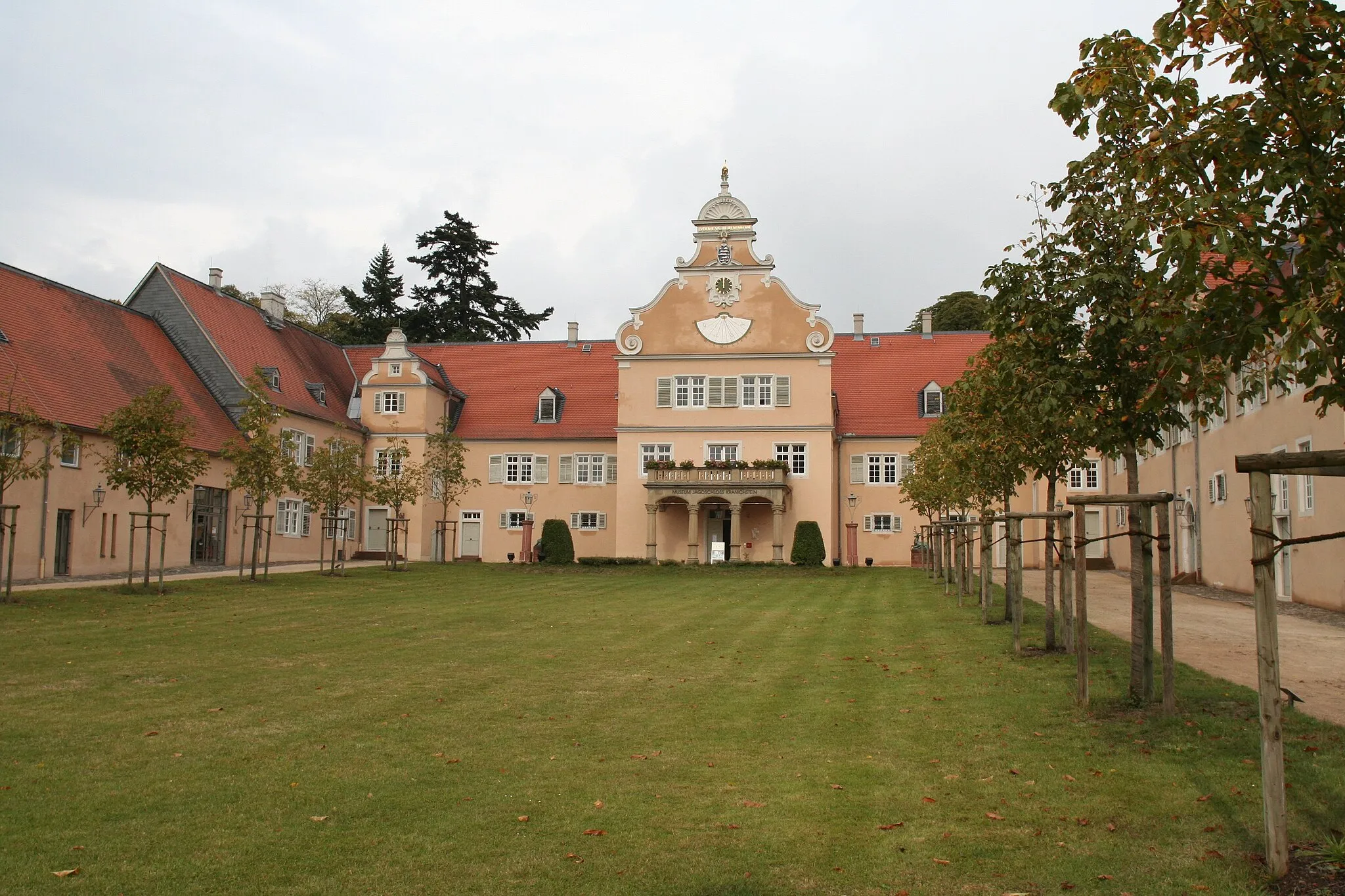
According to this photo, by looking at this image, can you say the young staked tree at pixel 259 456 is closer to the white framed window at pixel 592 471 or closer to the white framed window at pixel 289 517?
the white framed window at pixel 289 517

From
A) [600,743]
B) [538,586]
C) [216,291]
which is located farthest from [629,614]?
[216,291]

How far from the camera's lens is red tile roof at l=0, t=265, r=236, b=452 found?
33.3 meters

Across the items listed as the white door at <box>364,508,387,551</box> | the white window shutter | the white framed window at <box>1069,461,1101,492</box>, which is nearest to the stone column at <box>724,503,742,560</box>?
the white window shutter

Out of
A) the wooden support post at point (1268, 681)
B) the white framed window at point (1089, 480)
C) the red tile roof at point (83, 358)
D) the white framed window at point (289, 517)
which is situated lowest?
the wooden support post at point (1268, 681)

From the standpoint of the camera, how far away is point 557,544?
4538 cm

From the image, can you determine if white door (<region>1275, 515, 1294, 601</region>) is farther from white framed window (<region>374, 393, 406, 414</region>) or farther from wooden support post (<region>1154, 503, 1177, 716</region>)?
white framed window (<region>374, 393, 406, 414</region>)

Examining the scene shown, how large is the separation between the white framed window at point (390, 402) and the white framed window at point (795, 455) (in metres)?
17.6

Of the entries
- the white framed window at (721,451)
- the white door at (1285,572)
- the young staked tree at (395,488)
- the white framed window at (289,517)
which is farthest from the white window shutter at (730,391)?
the white door at (1285,572)

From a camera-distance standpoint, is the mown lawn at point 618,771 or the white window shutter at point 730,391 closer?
the mown lawn at point 618,771

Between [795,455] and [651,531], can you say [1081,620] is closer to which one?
[651,531]

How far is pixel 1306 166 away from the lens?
662cm

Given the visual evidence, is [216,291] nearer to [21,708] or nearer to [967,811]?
[21,708]

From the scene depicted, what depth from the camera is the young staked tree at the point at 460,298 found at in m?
73.5

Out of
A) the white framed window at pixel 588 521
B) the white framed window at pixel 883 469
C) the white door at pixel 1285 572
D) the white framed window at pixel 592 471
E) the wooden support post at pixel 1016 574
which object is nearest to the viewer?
the wooden support post at pixel 1016 574
